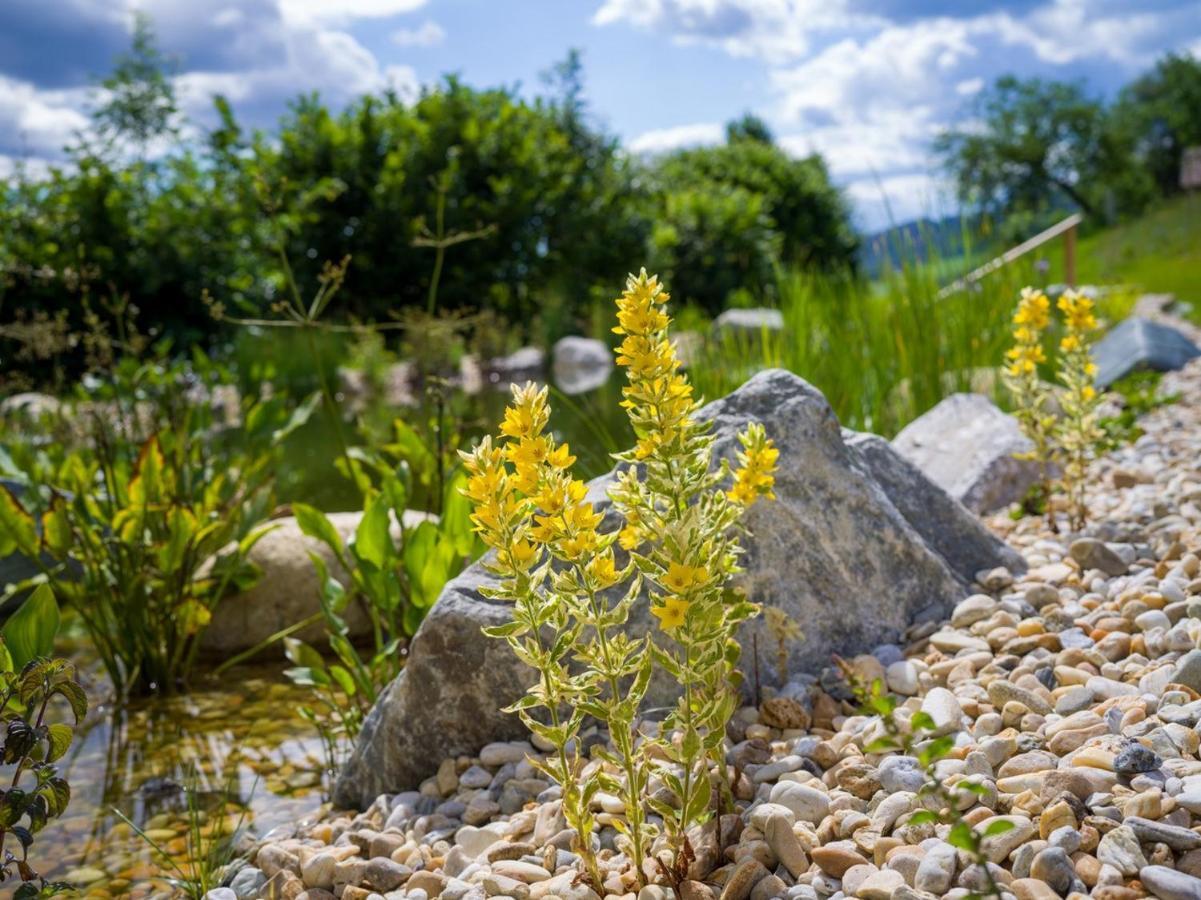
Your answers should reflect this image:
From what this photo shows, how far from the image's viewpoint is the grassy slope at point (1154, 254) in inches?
563

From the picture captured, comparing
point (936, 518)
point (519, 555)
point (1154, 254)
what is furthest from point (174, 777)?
point (1154, 254)

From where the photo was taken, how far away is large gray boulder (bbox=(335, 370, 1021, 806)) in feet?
9.25

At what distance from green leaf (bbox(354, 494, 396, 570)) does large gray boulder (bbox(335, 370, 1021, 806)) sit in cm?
49

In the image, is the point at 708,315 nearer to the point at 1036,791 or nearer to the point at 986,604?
the point at 986,604

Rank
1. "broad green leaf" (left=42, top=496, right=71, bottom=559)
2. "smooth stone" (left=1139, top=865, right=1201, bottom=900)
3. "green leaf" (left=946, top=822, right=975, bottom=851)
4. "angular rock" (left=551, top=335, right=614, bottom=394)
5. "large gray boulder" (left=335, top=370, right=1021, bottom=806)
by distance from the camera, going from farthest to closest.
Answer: "angular rock" (left=551, top=335, right=614, bottom=394) < "broad green leaf" (left=42, top=496, right=71, bottom=559) < "large gray boulder" (left=335, top=370, right=1021, bottom=806) < "smooth stone" (left=1139, top=865, right=1201, bottom=900) < "green leaf" (left=946, top=822, right=975, bottom=851)

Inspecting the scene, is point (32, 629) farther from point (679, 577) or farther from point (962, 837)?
point (962, 837)

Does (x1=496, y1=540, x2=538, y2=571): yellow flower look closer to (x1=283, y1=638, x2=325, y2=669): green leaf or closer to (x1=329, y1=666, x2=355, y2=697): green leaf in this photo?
(x1=329, y1=666, x2=355, y2=697): green leaf

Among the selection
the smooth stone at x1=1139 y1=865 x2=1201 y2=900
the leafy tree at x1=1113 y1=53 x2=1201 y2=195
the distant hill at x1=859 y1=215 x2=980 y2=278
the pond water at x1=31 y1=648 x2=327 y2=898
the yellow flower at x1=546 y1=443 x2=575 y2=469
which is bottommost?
the pond water at x1=31 y1=648 x2=327 y2=898

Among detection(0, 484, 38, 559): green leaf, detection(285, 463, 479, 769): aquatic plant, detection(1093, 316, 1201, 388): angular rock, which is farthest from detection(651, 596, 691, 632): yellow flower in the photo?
detection(1093, 316, 1201, 388): angular rock

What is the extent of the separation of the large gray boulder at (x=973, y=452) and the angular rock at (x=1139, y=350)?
2.39 meters

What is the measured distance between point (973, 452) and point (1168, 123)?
33.1 metres

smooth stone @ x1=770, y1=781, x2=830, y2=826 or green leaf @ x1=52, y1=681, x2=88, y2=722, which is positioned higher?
green leaf @ x1=52, y1=681, x2=88, y2=722

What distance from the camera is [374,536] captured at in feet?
Answer: 10.7

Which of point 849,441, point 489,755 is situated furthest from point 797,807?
point 849,441
